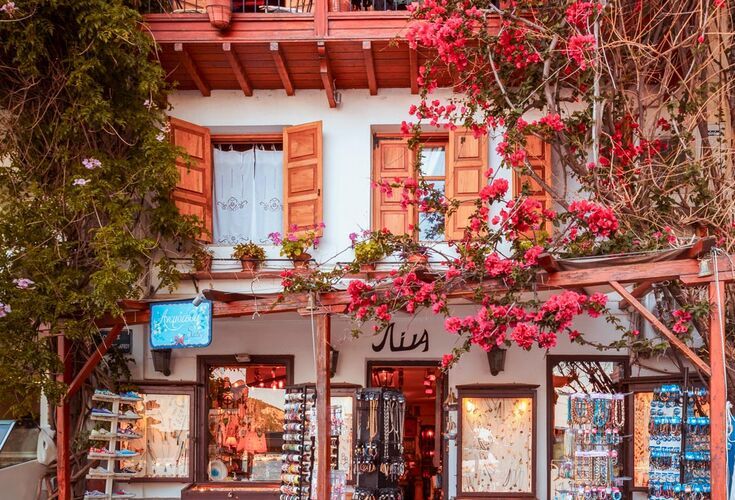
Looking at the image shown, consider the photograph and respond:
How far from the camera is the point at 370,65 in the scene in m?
12.9

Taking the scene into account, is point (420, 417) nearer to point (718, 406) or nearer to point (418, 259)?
point (418, 259)

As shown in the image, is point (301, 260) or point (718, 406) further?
point (301, 260)

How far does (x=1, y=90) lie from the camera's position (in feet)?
41.2

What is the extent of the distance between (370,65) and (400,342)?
3.66m

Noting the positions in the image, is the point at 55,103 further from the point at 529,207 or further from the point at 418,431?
the point at 418,431

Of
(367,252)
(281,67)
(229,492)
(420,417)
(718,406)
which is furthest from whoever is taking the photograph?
(420,417)

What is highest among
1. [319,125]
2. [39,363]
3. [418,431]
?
[319,125]

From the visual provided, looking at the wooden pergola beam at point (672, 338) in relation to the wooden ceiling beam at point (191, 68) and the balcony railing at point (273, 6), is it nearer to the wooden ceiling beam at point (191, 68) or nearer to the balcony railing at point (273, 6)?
the balcony railing at point (273, 6)

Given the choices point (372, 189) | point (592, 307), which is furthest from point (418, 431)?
point (592, 307)

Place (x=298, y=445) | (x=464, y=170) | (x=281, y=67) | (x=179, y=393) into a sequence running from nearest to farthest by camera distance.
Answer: (x=298, y=445) < (x=281, y=67) < (x=464, y=170) < (x=179, y=393)

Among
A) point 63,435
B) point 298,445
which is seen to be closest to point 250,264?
point 298,445

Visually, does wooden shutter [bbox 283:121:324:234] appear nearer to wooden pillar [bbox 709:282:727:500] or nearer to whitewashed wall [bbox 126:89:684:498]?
whitewashed wall [bbox 126:89:684:498]

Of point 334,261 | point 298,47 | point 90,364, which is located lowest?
point 90,364

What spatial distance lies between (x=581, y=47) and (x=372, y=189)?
3.87 metres
